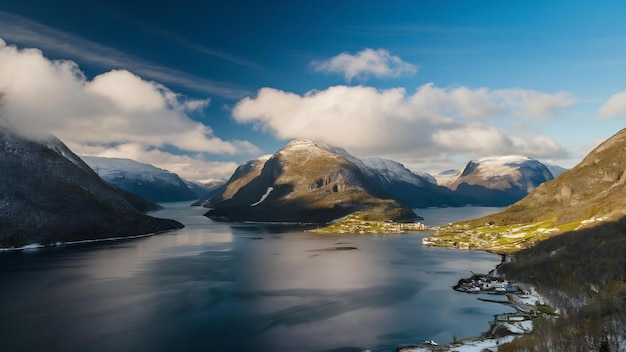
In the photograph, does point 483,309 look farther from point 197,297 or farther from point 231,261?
point 231,261

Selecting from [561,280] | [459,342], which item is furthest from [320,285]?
[561,280]

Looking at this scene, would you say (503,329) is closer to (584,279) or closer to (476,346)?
(476,346)

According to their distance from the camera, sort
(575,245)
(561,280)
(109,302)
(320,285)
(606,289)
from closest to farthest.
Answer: (606,289)
(109,302)
(561,280)
(320,285)
(575,245)

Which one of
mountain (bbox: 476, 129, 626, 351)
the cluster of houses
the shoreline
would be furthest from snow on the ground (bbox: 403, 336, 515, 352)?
the cluster of houses

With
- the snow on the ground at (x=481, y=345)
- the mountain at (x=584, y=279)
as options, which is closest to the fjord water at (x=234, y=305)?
the snow on the ground at (x=481, y=345)

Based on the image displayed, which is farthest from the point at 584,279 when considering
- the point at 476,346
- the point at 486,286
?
the point at 476,346

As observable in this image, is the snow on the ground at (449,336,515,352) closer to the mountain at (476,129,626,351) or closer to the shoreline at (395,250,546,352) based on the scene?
the shoreline at (395,250,546,352)
